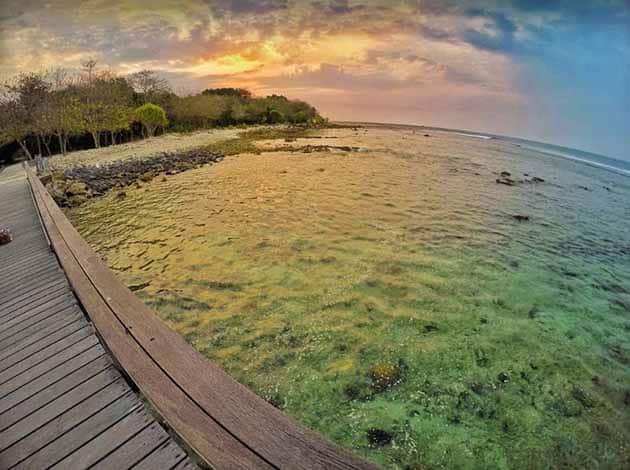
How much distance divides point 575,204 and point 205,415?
24.6 m

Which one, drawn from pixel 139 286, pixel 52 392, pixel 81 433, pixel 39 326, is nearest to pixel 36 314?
pixel 39 326

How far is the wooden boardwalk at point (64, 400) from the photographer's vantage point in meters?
2.59

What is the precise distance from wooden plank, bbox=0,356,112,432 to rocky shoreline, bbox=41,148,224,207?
14.3 meters

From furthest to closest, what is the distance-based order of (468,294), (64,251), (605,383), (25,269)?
(468,294)
(25,269)
(64,251)
(605,383)

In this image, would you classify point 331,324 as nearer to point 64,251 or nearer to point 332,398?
point 332,398

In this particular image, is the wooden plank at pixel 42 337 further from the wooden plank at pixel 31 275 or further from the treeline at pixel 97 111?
the treeline at pixel 97 111

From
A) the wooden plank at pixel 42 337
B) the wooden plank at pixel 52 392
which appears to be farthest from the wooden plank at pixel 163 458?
the wooden plank at pixel 42 337

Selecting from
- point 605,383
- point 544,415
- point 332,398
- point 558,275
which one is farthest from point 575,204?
point 332,398

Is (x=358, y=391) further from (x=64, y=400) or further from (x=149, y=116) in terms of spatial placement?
(x=149, y=116)

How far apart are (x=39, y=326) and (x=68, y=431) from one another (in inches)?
103

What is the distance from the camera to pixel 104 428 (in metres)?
2.84

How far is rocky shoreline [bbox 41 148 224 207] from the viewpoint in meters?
15.5

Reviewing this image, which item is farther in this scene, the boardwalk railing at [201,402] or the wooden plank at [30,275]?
the wooden plank at [30,275]

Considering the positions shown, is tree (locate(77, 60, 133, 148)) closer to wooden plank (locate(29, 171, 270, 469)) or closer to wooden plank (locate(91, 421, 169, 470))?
wooden plank (locate(29, 171, 270, 469))
